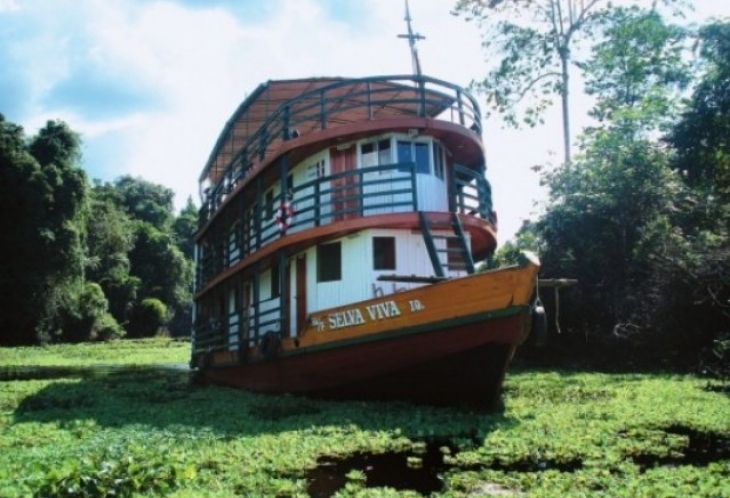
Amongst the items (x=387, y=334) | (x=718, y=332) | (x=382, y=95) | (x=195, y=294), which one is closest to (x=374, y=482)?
(x=387, y=334)

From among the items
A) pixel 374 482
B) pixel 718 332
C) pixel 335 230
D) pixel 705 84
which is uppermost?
pixel 705 84

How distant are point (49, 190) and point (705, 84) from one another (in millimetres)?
30986

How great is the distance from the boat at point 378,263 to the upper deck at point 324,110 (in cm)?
5

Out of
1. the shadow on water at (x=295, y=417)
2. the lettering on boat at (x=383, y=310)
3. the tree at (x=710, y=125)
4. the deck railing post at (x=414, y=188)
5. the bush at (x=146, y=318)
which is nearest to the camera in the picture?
the shadow on water at (x=295, y=417)

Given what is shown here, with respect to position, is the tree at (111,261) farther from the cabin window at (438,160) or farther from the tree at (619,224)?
the cabin window at (438,160)

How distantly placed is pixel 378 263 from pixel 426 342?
2203 mm

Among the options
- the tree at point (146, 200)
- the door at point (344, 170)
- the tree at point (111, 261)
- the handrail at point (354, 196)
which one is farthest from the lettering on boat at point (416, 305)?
the tree at point (146, 200)

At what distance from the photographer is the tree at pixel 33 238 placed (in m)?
32.3

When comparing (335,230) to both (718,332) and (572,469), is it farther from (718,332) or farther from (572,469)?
(718,332)

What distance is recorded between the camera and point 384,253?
10344 millimetres

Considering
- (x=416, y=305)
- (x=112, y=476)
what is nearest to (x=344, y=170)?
(x=416, y=305)

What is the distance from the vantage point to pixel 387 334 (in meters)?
8.69

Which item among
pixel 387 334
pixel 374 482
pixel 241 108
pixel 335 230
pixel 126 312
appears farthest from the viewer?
pixel 126 312

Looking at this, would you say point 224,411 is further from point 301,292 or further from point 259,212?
point 259,212
